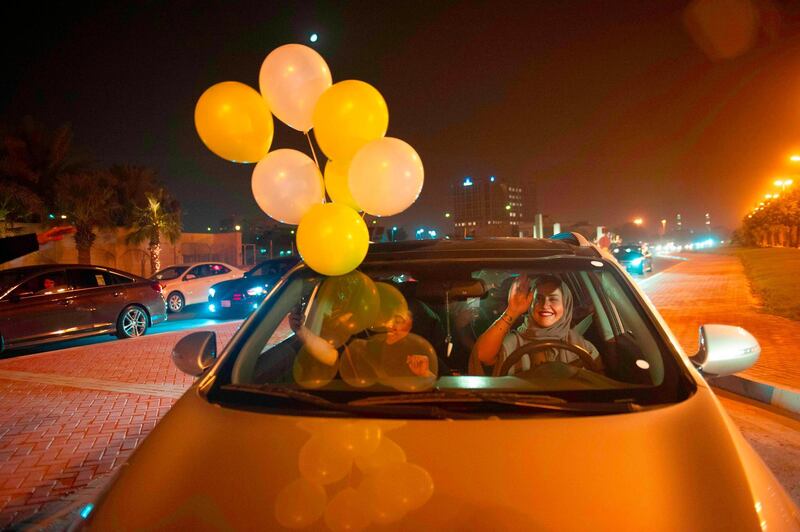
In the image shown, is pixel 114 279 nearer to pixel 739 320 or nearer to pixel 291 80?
pixel 291 80

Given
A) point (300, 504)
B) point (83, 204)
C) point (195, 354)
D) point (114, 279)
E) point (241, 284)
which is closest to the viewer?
point (300, 504)

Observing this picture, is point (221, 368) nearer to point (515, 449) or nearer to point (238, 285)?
point (515, 449)

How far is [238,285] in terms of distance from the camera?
588 inches

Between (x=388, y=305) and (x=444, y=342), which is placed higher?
(x=388, y=305)

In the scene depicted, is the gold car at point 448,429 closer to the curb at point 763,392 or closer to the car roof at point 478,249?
the car roof at point 478,249

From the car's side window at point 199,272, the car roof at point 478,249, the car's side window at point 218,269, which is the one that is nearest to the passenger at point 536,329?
the car roof at point 478,249

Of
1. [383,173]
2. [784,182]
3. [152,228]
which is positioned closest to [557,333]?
[383,173]

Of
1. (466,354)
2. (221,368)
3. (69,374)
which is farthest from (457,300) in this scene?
(69,374)

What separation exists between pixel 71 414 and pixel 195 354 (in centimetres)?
437

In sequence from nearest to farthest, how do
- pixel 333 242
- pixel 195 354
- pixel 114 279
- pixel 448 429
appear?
1. pixel 448 429
2. pixel 333 242
3. pixel 195 354
4. pixel 114 279

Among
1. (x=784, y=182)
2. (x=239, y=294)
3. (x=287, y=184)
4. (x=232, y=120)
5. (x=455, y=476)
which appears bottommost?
(x=239, y=294)

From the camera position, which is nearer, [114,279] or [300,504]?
[300,504]

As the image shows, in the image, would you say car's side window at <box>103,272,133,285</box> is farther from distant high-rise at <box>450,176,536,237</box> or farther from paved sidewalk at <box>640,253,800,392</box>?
distant high-rise at <box>450,176,536,237</box>

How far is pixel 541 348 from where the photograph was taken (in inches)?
107
